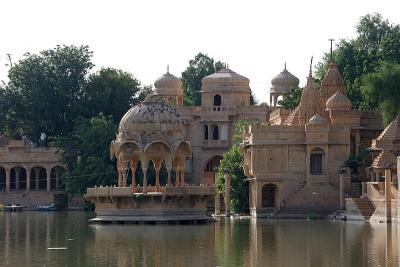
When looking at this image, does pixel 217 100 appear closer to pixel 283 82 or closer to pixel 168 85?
pixel 168 85

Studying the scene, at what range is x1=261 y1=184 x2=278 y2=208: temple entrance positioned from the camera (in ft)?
265

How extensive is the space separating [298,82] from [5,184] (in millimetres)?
22123

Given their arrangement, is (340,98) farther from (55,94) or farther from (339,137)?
(55,94)

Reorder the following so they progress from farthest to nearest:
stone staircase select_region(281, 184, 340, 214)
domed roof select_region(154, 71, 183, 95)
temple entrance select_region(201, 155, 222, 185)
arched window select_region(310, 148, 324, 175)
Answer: domed roof select_region(154, 71, 183, 95) → temple entrance select_region(201, 155, 222, 185) → arched window select_region(310, 148, 324, 175) → stone staircase select_region(281, 184, 340, 214)

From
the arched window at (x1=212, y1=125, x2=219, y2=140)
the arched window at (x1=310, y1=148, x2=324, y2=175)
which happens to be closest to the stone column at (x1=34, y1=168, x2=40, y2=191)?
the arched window at (x1=212, y1=125, x2=219, y2=140)

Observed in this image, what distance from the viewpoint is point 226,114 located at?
10356cm

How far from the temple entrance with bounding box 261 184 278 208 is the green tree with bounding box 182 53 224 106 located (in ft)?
130

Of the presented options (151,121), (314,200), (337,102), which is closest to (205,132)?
(337,102)

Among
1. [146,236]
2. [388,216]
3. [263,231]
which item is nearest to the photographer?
[146,236]

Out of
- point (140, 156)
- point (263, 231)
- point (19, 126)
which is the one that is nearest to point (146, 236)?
point (263, 231)

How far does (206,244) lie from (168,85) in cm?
5279

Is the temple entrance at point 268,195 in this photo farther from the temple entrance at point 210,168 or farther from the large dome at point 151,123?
the temple entrance at point 210,168

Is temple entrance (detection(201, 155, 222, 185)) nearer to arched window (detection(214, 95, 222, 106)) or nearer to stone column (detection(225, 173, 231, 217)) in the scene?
arched window (detection(214, 95, 222, 106))

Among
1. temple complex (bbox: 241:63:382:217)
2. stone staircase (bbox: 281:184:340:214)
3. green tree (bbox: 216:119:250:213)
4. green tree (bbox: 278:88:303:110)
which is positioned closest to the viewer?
stone staircase (bbox: 281:184:340:214)
